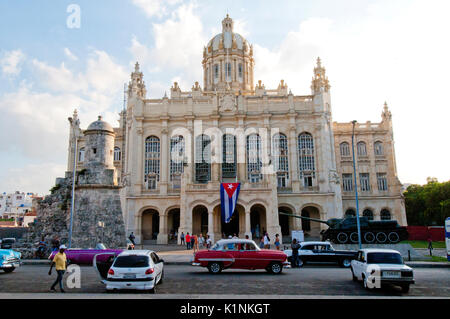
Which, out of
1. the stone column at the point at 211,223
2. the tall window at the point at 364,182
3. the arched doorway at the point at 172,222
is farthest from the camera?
the tall window at the point at 364,182

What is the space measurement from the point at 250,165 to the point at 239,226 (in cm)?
739

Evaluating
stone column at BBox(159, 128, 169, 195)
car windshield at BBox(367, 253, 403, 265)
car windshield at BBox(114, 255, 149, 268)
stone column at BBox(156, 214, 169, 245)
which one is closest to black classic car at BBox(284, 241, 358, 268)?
car windshield at BBox(367, 253, 403, 265)

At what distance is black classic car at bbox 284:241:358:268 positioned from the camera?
17844 millimetres

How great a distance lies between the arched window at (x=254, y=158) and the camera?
132ft

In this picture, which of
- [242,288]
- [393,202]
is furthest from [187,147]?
[242,288]

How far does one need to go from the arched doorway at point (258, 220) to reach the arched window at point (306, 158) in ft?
19.2

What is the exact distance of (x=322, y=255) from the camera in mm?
17969

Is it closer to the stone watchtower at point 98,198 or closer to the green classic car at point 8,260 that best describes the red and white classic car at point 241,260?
the green classic car at point 8,260

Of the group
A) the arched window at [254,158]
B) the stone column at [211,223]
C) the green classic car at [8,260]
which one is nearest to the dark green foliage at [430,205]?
the arched window at [254,158]

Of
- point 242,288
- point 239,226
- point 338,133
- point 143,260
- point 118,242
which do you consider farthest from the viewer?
point 338,133

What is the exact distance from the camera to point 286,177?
4028 centimetres

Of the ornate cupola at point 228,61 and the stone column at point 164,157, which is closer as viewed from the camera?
the stone column at point 164,157
